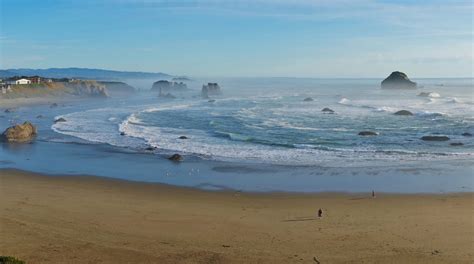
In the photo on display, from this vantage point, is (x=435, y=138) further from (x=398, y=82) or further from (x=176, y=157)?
(x=398, y=82)

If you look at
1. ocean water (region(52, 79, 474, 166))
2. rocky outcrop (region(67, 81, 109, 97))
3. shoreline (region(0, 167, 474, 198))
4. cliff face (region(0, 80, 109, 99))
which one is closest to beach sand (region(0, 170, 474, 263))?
shoreline (region(0, 167, 474, 198))

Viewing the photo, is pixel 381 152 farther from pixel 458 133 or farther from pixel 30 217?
pixel 30 217

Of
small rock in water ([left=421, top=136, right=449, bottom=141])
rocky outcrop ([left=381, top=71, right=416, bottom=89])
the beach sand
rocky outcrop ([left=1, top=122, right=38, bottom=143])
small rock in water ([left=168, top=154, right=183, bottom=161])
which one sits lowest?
the beach sand

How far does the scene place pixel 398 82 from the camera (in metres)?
127

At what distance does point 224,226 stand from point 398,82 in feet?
388

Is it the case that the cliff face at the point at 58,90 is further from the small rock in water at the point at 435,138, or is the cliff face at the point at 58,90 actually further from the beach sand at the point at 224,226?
the beach sand at the point at 224,226

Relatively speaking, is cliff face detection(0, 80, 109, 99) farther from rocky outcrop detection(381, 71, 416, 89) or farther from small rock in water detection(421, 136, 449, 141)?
small rock in water detection(421, 136, 449, 141)

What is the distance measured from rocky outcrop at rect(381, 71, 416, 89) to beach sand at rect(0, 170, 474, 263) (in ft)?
359

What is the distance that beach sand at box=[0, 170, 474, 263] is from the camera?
1383 centimetres

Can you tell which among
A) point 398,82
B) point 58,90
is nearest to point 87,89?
point 58,90

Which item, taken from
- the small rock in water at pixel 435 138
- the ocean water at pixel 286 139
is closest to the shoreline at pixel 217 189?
the ocean water at pixel 286 139

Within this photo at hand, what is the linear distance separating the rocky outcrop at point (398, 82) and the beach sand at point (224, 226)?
110m

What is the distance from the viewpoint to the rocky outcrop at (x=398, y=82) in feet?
410

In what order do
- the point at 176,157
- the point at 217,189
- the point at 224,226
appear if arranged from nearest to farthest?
the point at 224,226 → the point at 217,189 → the point at 176,157
